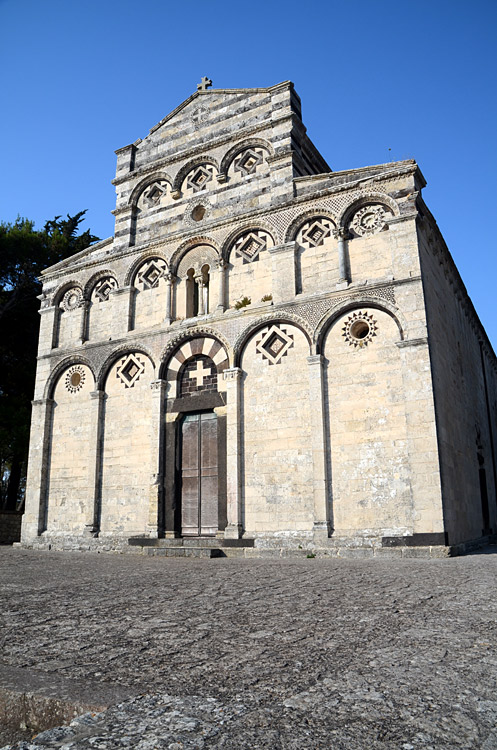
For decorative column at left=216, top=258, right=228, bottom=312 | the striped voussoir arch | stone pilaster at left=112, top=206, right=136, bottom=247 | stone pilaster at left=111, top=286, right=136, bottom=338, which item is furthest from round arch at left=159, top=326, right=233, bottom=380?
stone pilaster at left=112, top=206, right=136, bottom=247

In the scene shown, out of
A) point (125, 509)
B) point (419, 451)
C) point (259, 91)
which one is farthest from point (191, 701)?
point (259, 91)

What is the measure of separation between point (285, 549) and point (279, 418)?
2812 millimetres

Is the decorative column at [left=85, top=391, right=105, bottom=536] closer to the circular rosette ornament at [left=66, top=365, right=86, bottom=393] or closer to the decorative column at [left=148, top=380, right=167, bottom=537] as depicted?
the circular rosette ornament at [left=66, top=365, right=86, bottom=393]

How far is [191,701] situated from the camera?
85.0 inches

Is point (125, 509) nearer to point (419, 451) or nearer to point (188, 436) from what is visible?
point (188, 436)

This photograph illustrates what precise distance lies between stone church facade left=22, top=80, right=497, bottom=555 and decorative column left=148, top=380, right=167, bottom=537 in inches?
1.9

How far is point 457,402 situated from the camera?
1316cm

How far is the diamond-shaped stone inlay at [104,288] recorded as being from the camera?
52.3ft

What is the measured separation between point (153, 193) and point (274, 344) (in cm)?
684

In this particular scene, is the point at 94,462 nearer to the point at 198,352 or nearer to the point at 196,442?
the point at 196,442

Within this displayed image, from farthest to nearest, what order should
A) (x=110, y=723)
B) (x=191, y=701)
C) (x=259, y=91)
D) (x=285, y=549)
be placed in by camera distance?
(x=259, y=91) < (x=285, y=549) < (x=191, y=701) < (x=110, y=723)

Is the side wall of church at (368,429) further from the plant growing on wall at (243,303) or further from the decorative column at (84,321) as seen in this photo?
the decorative column at (84,321)

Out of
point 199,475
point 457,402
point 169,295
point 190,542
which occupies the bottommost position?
point 190,542

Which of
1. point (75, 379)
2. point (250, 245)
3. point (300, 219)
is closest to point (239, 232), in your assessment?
point (250, 245)
